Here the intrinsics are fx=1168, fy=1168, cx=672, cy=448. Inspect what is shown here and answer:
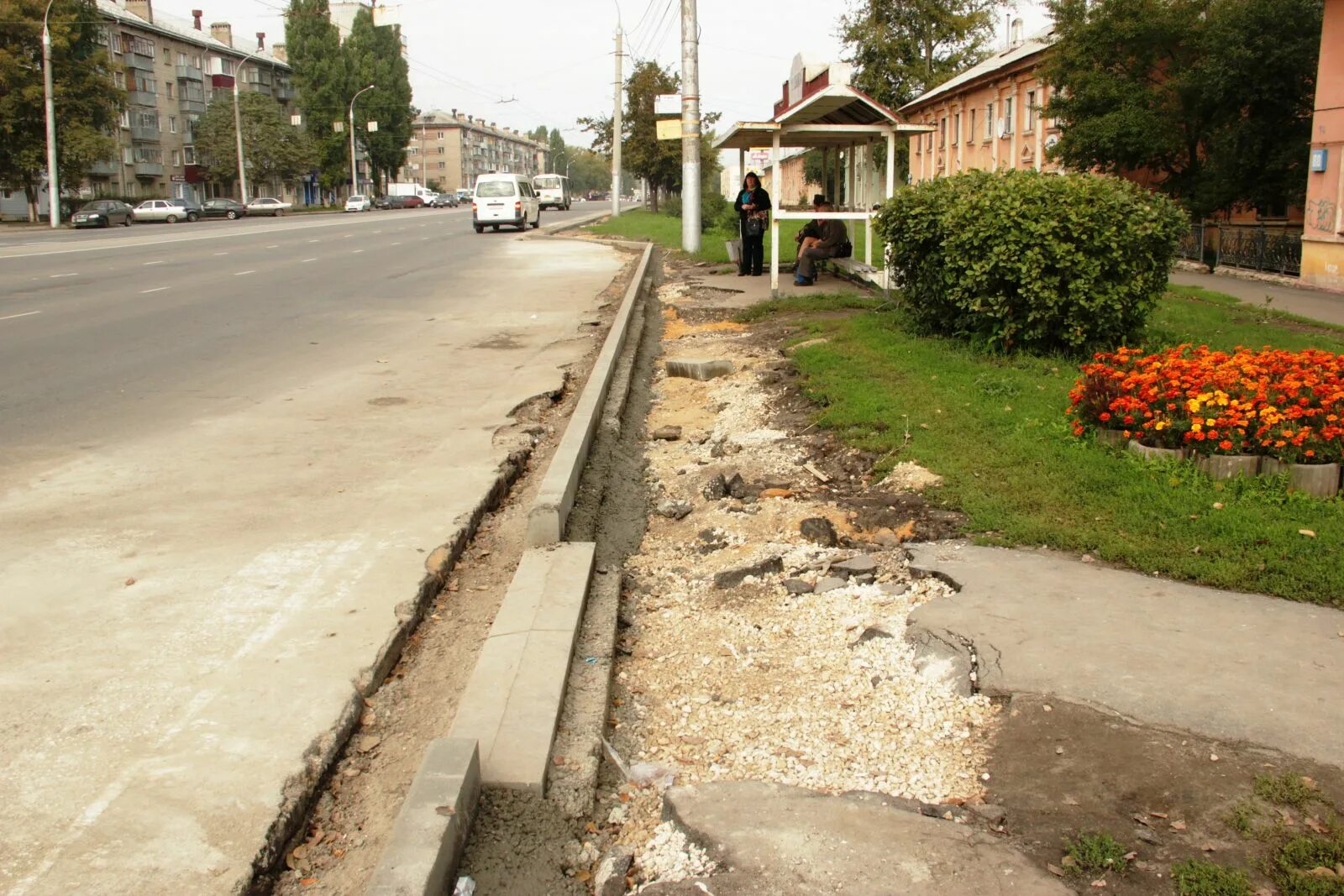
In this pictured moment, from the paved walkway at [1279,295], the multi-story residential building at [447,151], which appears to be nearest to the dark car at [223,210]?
the paved walkway at [1279,295]

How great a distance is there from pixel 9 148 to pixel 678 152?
102 ft

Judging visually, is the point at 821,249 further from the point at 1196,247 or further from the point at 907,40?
the point at 907,40

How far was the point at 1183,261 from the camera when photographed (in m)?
24.5

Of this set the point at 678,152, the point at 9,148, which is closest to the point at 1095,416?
the point at 678,152

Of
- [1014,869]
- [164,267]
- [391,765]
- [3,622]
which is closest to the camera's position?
[1014,869]

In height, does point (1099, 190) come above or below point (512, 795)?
above

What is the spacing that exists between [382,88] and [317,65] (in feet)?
20.2

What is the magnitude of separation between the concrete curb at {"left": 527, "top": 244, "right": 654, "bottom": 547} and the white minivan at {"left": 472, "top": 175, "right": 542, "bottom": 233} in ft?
101

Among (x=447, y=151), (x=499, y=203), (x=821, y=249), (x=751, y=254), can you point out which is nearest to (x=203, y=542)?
(x=821, y=249)

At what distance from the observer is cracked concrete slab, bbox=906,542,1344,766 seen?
3.59 meters

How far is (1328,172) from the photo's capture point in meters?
18.5

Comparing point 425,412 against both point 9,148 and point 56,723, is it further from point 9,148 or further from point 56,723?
point 9,148

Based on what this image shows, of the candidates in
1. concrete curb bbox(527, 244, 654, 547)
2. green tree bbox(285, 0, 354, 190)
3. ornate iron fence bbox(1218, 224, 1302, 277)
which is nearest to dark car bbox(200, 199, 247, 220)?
green tree bbox(285, 0, 354, 190)

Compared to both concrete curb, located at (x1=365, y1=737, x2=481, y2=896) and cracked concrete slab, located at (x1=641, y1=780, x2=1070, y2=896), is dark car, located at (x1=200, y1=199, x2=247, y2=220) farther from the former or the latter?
cracked concrete slab, located at (x1=641, y1=780, x2=1070, y2=896)
